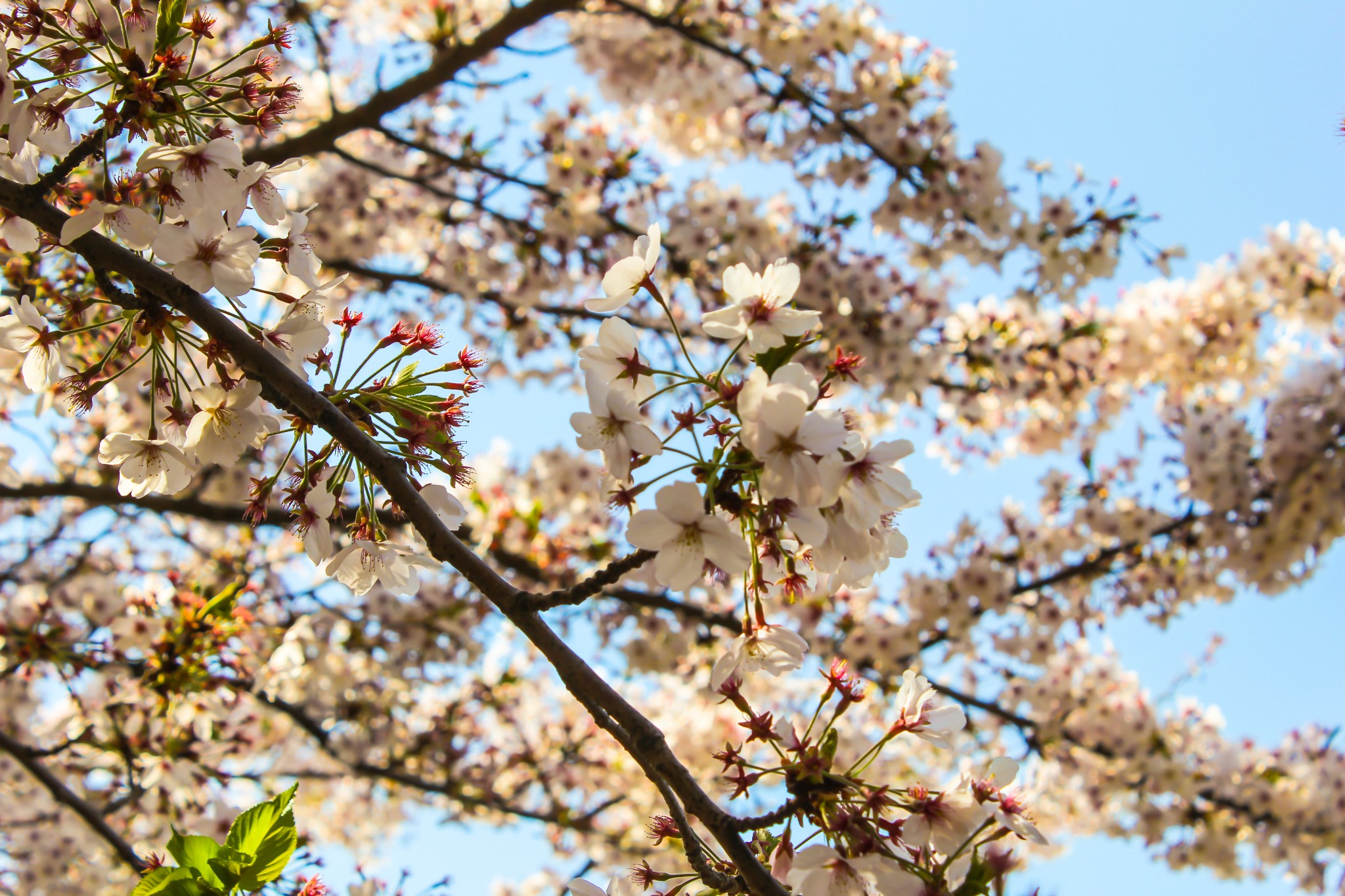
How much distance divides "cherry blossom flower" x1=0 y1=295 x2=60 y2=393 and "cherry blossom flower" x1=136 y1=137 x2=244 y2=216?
522 mm

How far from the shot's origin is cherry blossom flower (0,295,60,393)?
1839 millimetres

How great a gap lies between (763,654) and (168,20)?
1599 mm

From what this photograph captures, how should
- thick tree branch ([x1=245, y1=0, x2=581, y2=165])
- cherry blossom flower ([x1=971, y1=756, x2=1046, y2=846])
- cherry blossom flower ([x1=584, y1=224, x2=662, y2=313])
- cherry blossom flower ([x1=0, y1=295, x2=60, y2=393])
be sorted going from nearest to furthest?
cherry blossom flower ([x1=971, y1=756, x2=1046, y2=846]) < cherry blossom flower ([x1=584, y1=224, x2=662, y2=313]) < cherry blossom flower ([x1=0, y1=295, x2=60, y2=393]) < thick tree branch ([x1=245, y1=0, x2=581, y2=165])

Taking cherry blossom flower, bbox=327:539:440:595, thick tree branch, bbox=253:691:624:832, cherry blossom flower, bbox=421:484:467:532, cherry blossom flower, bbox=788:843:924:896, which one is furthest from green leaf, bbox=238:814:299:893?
thick tree branch, bbox=253:691:624:832

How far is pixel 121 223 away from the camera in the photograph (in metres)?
1.60

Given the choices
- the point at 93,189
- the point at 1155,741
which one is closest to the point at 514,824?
the point at 1155,741

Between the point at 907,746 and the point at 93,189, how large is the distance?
27.1ft

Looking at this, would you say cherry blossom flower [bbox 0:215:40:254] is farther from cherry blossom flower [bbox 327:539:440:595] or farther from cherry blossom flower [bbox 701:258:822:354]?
cherry blossom flower [bbox 701:258:822:354]

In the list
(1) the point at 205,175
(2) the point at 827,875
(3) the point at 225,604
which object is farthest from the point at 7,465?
(2) the point at 827,875

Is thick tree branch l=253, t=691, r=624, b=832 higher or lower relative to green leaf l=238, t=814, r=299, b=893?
higher

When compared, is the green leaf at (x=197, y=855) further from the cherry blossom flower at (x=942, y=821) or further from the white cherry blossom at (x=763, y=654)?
the cherry blossom flower at (x=942, y=821)

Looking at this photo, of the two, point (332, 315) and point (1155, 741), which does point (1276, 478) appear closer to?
point (1155, 741)

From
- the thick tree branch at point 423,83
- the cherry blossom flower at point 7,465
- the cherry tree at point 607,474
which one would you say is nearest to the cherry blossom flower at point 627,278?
Result: the cherry tree at point 607,474

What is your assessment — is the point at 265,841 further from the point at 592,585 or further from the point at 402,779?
the point at 402,779
